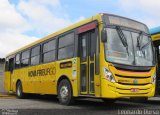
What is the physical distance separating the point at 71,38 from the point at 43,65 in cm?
305

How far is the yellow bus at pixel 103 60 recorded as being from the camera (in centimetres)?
1086

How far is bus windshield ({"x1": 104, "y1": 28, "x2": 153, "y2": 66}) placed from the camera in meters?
11.0

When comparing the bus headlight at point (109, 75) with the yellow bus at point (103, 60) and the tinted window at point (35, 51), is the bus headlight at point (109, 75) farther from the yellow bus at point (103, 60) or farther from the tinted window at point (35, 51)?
the tinted window at point (35, 51)

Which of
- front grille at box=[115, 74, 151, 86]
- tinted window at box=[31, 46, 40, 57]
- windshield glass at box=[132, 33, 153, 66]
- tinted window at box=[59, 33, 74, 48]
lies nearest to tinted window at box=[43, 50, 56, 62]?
tinted window at box=[59, 33, 74, 48]

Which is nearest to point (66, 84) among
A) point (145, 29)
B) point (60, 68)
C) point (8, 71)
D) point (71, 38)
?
point (60, 68)

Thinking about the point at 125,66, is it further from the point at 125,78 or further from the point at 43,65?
the point at 43,65

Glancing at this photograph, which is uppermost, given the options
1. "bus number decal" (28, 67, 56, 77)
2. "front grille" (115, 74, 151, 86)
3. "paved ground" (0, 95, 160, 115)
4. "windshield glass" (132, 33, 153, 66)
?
"windshield glass" (132, 33, 153, 66)

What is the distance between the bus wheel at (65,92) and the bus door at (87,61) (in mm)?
855

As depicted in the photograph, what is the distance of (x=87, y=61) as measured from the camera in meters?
11.7

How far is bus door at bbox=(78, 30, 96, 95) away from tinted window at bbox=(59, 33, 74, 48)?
2.22ft

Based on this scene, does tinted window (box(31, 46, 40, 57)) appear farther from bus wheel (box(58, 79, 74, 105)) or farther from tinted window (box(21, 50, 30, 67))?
bus wheel (box(58, 79, 74, 105))

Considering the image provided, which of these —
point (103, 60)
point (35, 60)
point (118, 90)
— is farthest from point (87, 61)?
point (35, 60)

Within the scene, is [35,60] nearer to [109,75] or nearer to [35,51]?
[35,51]

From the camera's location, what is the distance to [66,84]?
1310 centimetres
